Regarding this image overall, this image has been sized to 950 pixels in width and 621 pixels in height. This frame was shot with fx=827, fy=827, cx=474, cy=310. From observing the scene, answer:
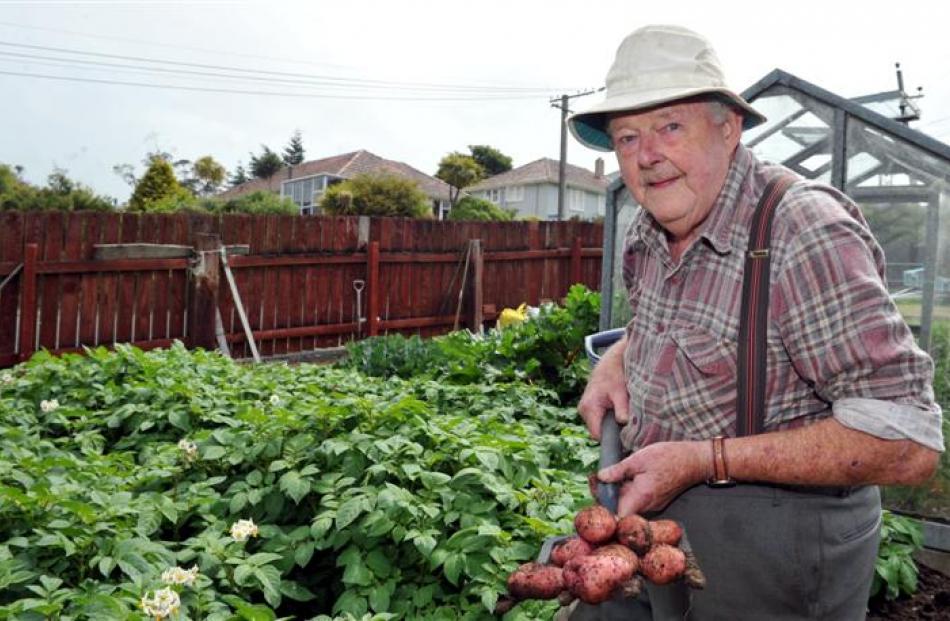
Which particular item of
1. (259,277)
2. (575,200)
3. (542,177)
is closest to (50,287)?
(259,277)

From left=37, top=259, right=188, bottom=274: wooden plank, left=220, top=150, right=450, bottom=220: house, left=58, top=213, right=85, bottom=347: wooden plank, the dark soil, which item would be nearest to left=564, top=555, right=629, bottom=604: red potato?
the dark soil

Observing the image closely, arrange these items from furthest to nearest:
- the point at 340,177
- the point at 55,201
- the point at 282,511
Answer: the point at 340,177 < the point at 55,201 < the point at 282,511

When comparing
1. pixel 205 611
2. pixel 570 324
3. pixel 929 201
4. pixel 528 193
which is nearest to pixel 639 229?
pixel 205 611

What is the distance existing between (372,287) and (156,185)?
20.2 meters

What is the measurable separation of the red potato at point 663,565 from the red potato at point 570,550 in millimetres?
120

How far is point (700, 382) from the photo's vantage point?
64.0 inches

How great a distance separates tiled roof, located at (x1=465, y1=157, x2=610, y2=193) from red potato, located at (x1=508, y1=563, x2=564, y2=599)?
54418mm

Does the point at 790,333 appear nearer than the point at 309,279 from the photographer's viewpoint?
Yes

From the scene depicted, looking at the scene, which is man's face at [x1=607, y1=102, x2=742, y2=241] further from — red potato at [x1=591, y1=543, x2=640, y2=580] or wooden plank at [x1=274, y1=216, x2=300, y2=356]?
wooden plank at [x1=274, y1=216, x2=300, y2=356]

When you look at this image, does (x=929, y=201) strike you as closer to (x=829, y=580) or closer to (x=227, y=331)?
(x=829, y=580)

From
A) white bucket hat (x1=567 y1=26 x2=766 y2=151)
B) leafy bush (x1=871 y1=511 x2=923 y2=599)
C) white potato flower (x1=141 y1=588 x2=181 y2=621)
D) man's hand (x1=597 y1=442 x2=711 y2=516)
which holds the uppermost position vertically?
white bucket hat (x1=567 y1=26 x2=766 y2=151)

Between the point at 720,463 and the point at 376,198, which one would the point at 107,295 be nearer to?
the point at 720,463

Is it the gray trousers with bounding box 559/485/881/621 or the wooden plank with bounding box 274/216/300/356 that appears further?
the wooden plank with bounding box 274/216/300/356

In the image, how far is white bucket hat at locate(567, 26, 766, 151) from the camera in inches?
65.4
